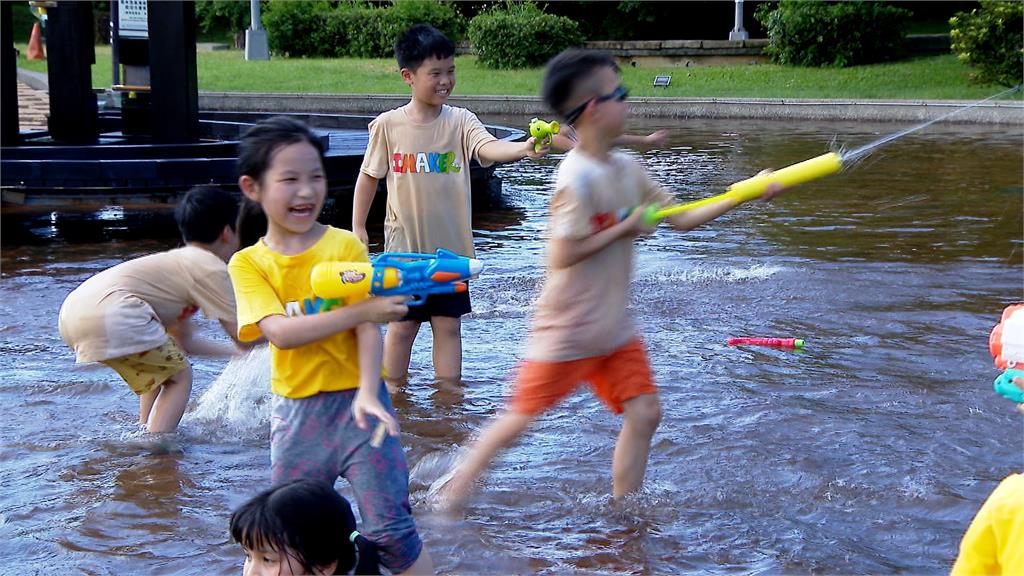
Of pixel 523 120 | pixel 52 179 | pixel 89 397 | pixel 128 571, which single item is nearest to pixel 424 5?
pixel 523 120

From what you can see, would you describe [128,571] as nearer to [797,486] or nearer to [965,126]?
[797,486]

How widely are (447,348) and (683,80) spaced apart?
20780 millimetres

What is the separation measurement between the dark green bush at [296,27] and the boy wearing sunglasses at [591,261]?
30.6 meters

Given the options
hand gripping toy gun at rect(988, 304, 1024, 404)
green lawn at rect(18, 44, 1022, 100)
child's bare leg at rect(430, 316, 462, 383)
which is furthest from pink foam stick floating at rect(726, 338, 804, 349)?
green lawn at rect(18, 44, 1022, 100)

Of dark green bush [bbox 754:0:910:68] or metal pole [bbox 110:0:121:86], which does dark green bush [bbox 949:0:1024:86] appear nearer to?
dark green bush [bbox 754:0:910:68]

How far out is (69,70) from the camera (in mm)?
12398

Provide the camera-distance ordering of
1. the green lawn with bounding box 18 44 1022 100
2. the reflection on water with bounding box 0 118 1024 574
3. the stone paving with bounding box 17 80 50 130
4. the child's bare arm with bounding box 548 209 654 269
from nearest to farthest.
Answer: the child's bare arm with bounding box 548 209 654 269 → the reflection on water with bounding box 0 118 1024 574 → the stone paving with bounding box 17 80 50 130 → the green lawn with bounding box 18 44 1022 100

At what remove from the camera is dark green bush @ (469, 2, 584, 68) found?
2870cm

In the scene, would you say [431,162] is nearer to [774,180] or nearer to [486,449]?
[486,449]

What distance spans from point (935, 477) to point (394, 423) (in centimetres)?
253

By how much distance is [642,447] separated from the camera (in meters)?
4.21

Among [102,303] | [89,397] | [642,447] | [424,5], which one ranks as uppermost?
[424,5]

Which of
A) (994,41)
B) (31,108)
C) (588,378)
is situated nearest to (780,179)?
(588,378)

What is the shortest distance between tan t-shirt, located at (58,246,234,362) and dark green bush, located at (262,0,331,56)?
29531 millimetres
